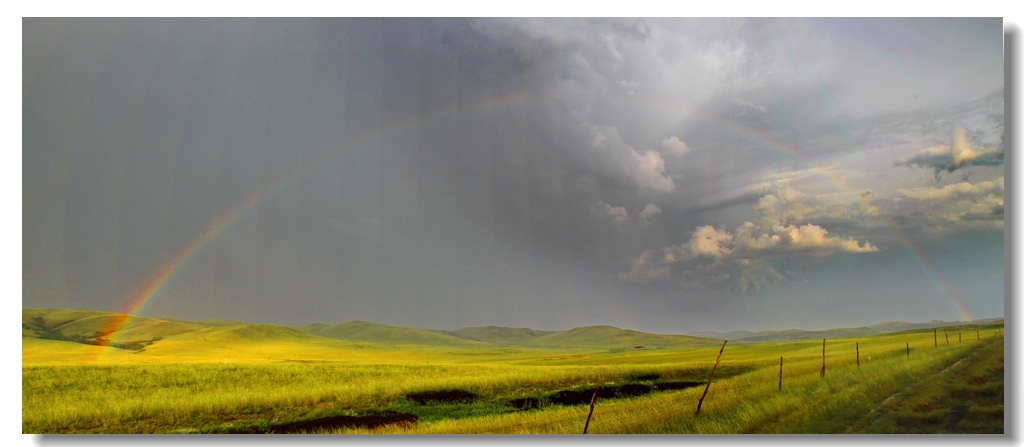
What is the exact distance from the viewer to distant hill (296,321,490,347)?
115 m

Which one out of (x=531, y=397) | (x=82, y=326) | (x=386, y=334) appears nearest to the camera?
(x=531, y=397)

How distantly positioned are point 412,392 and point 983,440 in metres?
18.4

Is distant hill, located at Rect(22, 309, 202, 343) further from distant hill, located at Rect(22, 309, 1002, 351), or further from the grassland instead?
the grassland

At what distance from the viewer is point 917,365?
18500mm

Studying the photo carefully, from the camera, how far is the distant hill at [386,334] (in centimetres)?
11525

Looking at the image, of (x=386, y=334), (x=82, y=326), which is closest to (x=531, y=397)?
→ (x=82, y=326)

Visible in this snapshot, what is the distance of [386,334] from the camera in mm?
126000

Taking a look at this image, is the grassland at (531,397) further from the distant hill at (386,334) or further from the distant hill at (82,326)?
the distant hill at (386,334)

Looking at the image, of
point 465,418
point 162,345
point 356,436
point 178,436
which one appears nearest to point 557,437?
point 465,418

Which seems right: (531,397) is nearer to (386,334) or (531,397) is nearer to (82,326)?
(82,326)

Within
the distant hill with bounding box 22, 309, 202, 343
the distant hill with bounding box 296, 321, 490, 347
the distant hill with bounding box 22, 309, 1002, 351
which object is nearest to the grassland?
the distant hill with bounding box 22, 309, 1002, 351

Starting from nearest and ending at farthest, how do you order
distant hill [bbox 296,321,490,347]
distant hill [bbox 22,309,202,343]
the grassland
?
the grassland < distant hill [bbox 22,309,202,343] < distant hill [bbox 296,321,490,347]

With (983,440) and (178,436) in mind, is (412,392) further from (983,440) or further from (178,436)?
(983,440)
